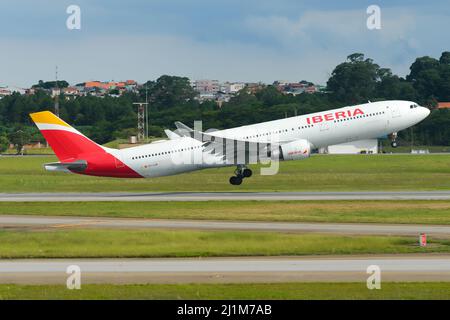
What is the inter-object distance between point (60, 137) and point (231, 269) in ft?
122

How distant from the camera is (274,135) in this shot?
69.5 m

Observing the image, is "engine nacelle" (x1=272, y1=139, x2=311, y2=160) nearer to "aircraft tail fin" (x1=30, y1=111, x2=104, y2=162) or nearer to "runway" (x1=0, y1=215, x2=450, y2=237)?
"aircraft tail fin" (x1=30, y1=111, x2=104, y2=162)

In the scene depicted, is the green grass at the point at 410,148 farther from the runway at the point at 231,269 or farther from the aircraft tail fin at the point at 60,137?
the runway at the point at 231,269

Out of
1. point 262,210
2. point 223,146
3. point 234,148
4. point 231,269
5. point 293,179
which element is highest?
point 223,146

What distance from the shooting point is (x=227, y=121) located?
5782 inches

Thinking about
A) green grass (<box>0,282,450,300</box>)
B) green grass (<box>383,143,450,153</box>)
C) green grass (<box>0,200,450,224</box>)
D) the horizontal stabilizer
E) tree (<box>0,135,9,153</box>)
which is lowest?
green grass (<box>0,282,450,300</box>)

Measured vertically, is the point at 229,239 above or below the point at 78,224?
below

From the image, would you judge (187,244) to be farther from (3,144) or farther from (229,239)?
(3,144)

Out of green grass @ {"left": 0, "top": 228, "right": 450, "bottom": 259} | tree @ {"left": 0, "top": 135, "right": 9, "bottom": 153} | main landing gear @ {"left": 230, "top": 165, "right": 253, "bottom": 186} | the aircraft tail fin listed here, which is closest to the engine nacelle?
main landing gear @ {"left": 230, "top": 165, "right": 253, "bottom": 186}

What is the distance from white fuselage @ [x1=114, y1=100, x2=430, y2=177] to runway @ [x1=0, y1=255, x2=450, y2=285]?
1330 inches

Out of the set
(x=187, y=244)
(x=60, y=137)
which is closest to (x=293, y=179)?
(x=60, y=137)

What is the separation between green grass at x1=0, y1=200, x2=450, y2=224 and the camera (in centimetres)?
4862

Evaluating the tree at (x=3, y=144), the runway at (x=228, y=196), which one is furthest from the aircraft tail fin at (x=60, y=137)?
the tree at (x=3, y=144)
